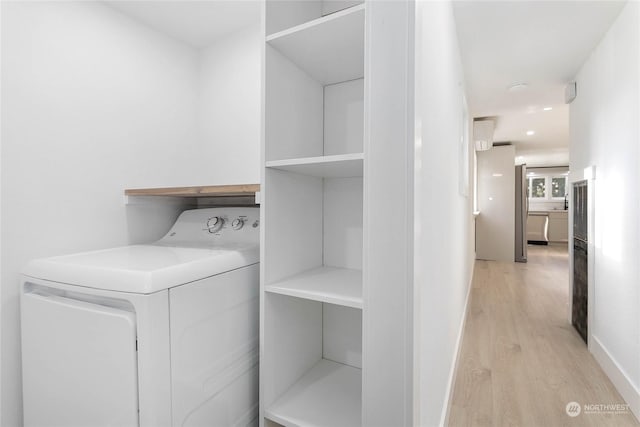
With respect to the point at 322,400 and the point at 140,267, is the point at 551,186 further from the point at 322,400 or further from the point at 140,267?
the point at 140,267

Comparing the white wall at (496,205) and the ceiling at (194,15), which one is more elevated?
the ceiling at (194,15)

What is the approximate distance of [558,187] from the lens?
30.0 ft

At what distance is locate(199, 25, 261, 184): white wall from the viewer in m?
1.70

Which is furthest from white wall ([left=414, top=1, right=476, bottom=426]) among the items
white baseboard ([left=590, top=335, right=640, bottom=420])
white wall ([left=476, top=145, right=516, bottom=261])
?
white wall ([left=476, top=145, right=516, bottom=261])

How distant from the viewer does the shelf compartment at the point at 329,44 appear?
0.89 m

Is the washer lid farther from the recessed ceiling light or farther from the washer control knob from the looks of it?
the recessed ceiling light

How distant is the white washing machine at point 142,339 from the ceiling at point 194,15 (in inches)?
46.1

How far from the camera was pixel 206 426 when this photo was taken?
3.15 feet

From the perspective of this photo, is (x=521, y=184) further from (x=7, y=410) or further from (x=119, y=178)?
(x=7, y=410)

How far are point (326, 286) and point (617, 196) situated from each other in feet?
6.67

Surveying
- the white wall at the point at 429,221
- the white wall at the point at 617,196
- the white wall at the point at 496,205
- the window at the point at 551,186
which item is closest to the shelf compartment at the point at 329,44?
the white wall at the point at 429,221

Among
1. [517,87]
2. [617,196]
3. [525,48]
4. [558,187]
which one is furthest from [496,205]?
[558,187]

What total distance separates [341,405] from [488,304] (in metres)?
2.90

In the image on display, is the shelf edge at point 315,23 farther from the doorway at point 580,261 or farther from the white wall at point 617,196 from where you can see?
the doorway at point 580,261
